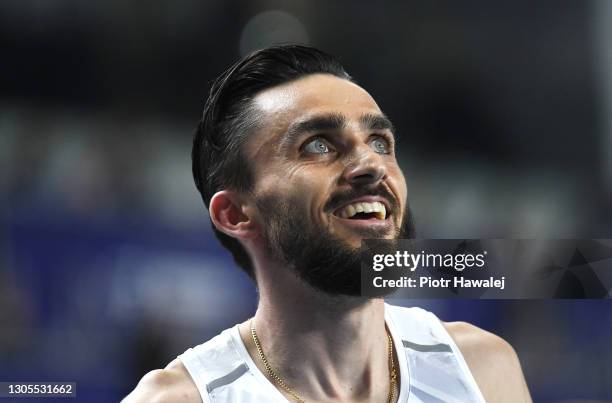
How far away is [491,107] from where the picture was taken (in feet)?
7.97

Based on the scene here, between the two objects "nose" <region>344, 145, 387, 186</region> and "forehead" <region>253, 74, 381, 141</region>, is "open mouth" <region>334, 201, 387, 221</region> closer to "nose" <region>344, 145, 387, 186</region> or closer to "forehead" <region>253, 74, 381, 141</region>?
"nose" <region>344, 145, 387, 186</region>

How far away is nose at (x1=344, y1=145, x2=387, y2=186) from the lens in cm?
176

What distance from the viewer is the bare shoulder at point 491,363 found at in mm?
1928

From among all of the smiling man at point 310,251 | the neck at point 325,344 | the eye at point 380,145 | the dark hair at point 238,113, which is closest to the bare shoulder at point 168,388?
the smiling man at point 310,251

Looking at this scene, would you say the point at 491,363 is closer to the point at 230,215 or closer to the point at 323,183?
the point at 323,183

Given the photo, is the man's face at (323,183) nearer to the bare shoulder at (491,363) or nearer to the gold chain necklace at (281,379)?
the gold chain necklace at (281,379)

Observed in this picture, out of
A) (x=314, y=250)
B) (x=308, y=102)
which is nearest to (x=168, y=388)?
(x=314, y=250)

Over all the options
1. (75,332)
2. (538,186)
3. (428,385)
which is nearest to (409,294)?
(428,385)

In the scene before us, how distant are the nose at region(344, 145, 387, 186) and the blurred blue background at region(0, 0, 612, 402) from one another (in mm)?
658

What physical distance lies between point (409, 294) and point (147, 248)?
3.20ft

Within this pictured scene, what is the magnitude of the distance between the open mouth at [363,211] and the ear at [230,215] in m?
0.28

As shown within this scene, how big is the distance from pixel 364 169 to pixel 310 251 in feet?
0.86

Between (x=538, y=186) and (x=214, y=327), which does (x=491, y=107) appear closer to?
(x=538, y=186)

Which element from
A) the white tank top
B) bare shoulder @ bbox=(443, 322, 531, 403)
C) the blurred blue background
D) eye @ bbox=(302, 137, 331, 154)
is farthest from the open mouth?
the blurred blue background
